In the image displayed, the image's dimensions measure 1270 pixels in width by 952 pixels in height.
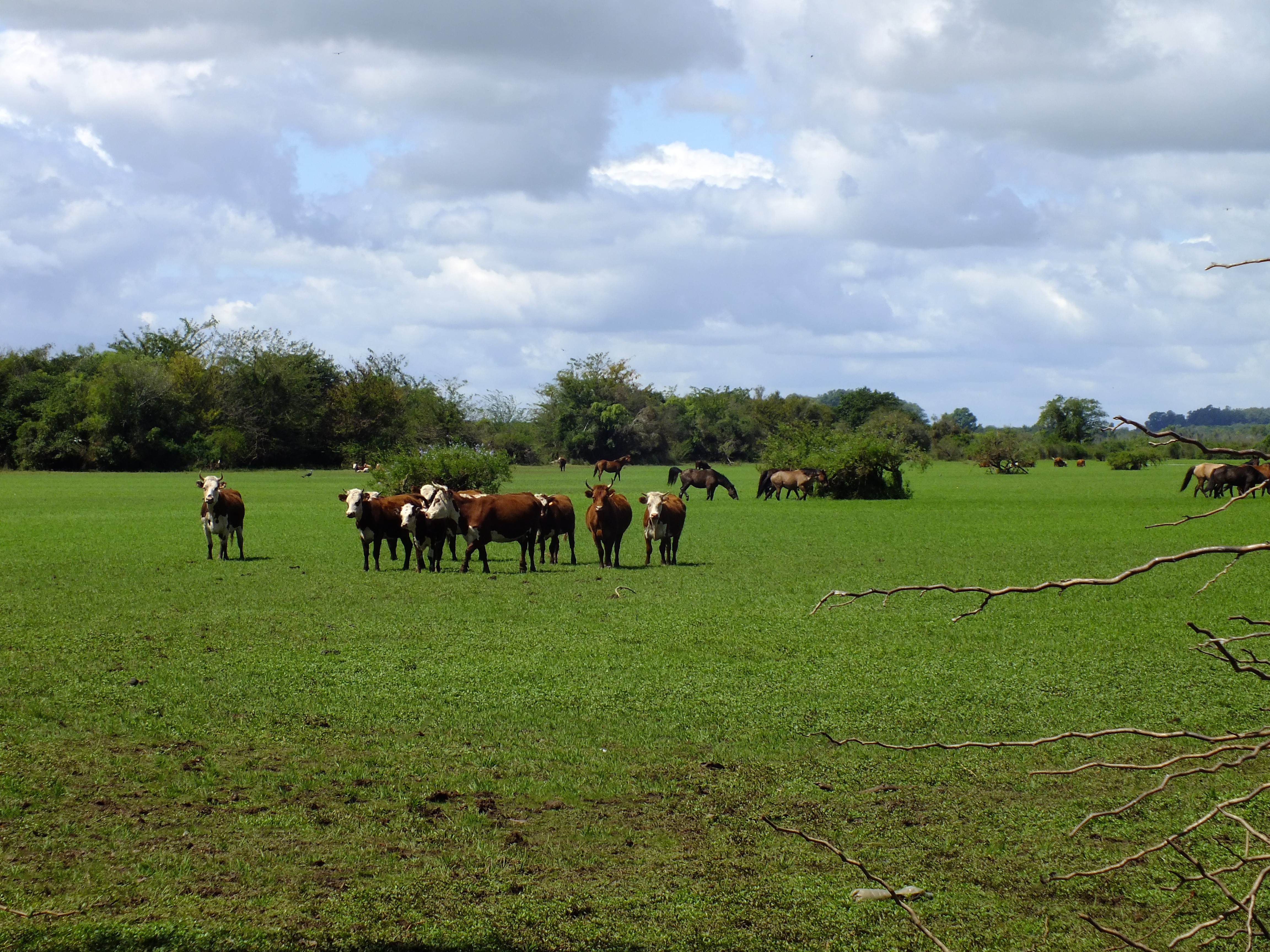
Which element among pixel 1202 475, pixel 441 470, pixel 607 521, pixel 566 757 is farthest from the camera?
pixel 1202 475

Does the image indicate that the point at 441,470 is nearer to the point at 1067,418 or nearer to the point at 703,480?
the point at 703,480

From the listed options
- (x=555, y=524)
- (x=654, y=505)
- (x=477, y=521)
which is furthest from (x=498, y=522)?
(x=654, y=505)

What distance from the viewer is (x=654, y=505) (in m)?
16.8

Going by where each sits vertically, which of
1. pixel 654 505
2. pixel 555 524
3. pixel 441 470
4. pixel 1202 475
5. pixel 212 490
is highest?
pixel 441 470

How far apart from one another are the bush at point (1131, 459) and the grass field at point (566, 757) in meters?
58.5

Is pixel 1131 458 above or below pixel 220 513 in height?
above

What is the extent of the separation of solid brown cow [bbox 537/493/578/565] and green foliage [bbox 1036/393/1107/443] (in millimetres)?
90872

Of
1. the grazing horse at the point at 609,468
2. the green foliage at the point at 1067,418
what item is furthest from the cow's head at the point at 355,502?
Answer: the green foliage at the point at 1067,418

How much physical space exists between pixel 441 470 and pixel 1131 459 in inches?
2252

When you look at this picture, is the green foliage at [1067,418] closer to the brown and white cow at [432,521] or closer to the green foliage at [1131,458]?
the green foliage at [1131,458]

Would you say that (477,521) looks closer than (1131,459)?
Yes

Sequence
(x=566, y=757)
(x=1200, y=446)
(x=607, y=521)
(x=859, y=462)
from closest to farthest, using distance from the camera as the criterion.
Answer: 1. (x=1200, y=446)
2. (x=566, y=757)
3. (x=607, y=521)
4. (x=859, y=462)

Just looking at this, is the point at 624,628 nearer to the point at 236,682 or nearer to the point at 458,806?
the point at 236,682

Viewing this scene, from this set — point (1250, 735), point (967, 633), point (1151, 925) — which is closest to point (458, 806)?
point (1151, 925)
